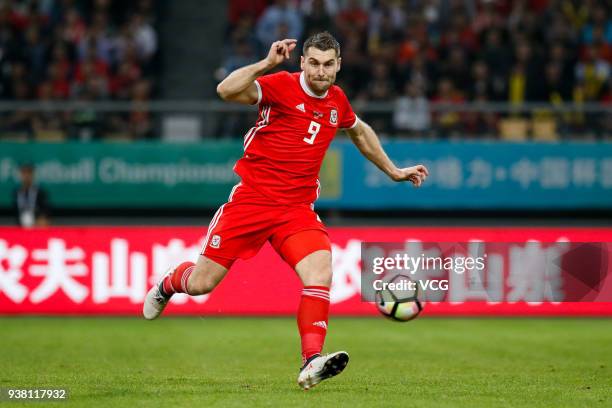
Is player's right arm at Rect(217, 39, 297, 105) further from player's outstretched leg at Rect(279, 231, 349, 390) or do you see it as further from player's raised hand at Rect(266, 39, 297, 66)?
player's outstretched leg at Rect(279, 231, 349, 390)

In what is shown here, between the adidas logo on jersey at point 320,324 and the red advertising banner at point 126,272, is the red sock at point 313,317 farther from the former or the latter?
the red advertising banner at point 126,272

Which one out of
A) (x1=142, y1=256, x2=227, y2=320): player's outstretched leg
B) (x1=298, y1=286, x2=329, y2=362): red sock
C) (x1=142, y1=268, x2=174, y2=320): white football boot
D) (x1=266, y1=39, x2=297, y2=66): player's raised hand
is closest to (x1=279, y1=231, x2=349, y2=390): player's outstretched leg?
(x1=298, y1=286, x2=329, y2=362): red sock

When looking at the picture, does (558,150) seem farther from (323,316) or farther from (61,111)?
(323,316)

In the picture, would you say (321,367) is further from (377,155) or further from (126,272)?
(126,272)

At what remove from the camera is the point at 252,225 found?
877 centimetres

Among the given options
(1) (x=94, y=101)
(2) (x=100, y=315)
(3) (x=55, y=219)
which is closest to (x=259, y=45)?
(1) (x=94, y=101)

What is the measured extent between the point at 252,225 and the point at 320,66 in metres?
1.30

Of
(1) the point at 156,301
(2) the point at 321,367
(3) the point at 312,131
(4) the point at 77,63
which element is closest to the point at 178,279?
(1) the point at 156,301

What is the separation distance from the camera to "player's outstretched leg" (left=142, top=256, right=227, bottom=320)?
894cm

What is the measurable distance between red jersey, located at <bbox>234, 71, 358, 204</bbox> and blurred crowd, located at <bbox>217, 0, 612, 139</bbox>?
9.97m

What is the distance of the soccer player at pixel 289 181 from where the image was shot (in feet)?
27.7

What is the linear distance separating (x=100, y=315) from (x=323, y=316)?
8.21 meters

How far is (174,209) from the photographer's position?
1977 cm

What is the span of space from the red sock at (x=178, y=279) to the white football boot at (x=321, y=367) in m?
1.61
